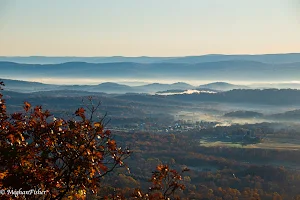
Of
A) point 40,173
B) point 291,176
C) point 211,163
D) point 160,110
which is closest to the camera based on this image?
point 40,173

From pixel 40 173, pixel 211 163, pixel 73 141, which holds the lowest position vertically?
pixel 211 163

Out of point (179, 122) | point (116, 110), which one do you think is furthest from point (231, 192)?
point (116, 110)

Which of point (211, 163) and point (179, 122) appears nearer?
point (211, 163)

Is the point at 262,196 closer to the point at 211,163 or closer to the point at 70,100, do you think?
the point at 211,163

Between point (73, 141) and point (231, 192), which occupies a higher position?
point (73, 141)

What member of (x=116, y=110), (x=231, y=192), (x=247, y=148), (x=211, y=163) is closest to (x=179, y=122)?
(x=116, y=110)

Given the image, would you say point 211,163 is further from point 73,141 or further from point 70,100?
point 70,100

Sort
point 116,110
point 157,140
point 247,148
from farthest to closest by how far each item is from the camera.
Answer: point 116,110 < point 157,140 < point 247,148
